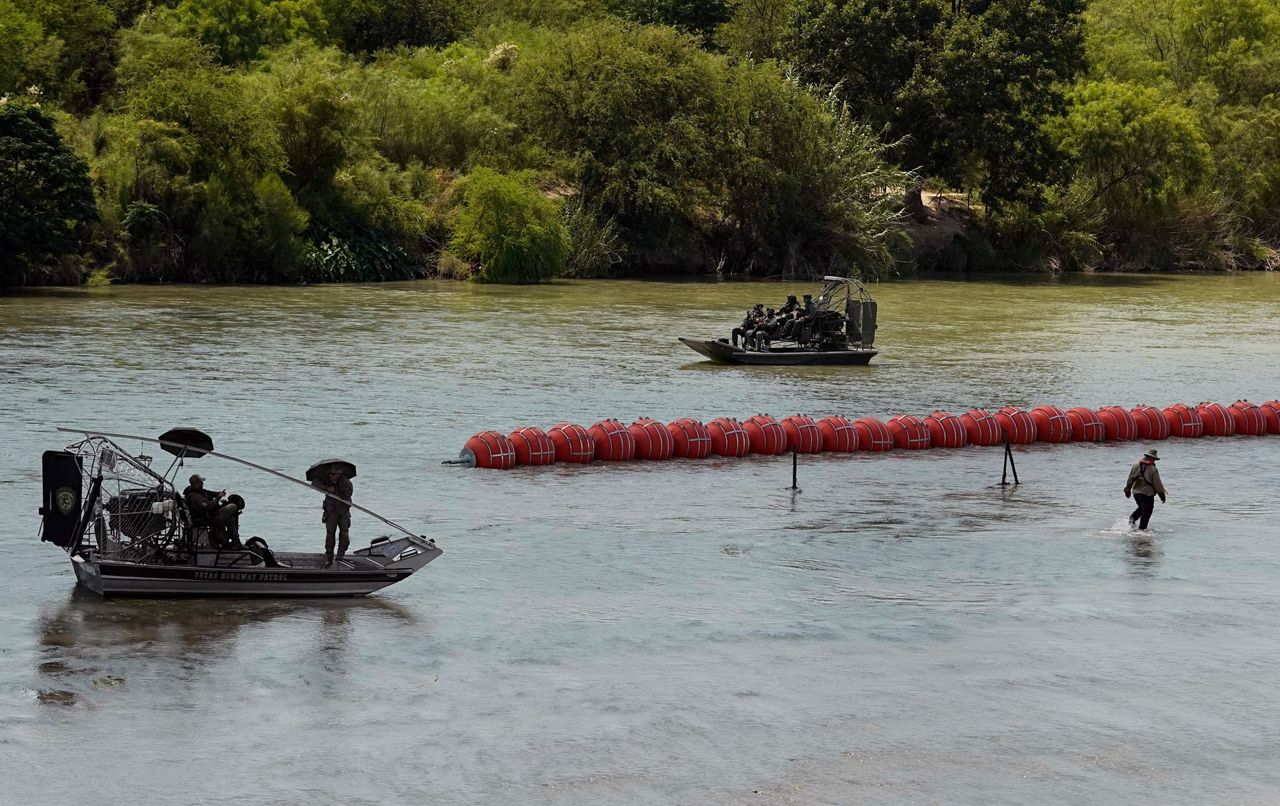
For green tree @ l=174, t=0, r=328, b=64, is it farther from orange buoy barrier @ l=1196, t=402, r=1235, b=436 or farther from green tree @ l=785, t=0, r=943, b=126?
orange buoy barrier @ l=1196, t=402, r=1235, b=436

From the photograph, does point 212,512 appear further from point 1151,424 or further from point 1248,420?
point 1248,420

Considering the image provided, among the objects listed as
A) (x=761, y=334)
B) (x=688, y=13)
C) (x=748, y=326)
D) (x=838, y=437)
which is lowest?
(x=838, y=437)

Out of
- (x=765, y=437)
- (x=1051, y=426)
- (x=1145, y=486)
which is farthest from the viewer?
A: (x=1051, y=426)

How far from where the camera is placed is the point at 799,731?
15.8 m

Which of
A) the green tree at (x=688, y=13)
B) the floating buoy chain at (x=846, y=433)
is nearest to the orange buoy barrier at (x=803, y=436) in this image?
the floating buoy chain at (x=846, y=433)

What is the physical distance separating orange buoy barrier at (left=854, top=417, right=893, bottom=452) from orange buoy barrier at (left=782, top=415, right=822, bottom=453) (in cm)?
89

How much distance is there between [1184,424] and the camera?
1363 inches

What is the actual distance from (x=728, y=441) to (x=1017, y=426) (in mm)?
6386

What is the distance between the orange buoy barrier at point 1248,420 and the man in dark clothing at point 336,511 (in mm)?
21716

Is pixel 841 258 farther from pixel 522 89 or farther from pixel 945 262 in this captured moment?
pixel 522 89

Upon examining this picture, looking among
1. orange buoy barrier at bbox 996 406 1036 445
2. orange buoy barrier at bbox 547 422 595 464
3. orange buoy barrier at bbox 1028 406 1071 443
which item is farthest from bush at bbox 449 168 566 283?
orange buoy barrier at bbox 547 422 595 464

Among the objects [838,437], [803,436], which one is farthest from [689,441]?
[838,437]

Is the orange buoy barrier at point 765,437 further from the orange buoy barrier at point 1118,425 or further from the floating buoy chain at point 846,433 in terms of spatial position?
the orange buoy barrier at point 1118,425

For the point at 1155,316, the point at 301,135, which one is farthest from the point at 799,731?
the point at 301,135
